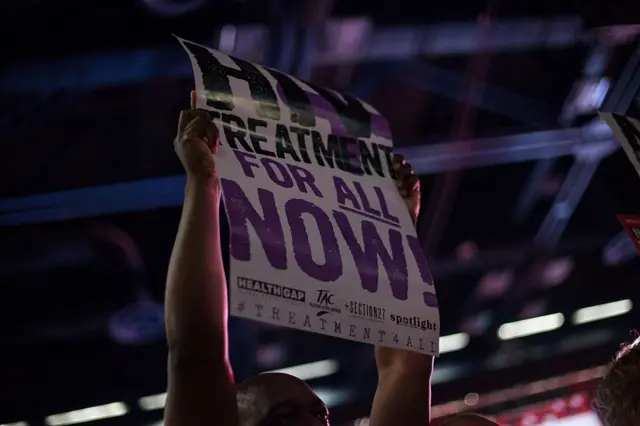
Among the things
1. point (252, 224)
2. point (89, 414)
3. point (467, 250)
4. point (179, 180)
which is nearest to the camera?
point (252, 224)

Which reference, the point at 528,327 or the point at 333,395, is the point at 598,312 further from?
the point at 333,395

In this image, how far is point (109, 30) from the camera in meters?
3.69

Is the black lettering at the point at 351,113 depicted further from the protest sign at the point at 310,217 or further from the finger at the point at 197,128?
the finger at the point at 197,128

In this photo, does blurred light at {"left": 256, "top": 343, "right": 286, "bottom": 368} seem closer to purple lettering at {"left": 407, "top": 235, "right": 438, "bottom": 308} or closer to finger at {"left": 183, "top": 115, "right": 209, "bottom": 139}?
purple lettering at {"left": 407, "top": 235, "right": 438, "bottom": 308}

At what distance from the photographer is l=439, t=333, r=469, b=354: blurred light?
5.68 meters

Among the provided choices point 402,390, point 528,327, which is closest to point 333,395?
point 528,327

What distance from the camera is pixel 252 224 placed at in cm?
155

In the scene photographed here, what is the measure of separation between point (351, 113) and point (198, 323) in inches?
33.5

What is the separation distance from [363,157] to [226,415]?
0.84 metres

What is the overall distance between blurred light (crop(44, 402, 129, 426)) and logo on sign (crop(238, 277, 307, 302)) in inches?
153

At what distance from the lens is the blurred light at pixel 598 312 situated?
5.86 meters

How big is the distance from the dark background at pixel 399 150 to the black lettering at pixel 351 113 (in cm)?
181

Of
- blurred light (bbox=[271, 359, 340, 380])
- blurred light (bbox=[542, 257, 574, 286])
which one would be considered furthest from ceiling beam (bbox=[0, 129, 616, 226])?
blurred light (bbox=[271, 359, 340, 380])

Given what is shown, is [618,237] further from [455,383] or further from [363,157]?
[363,157]
